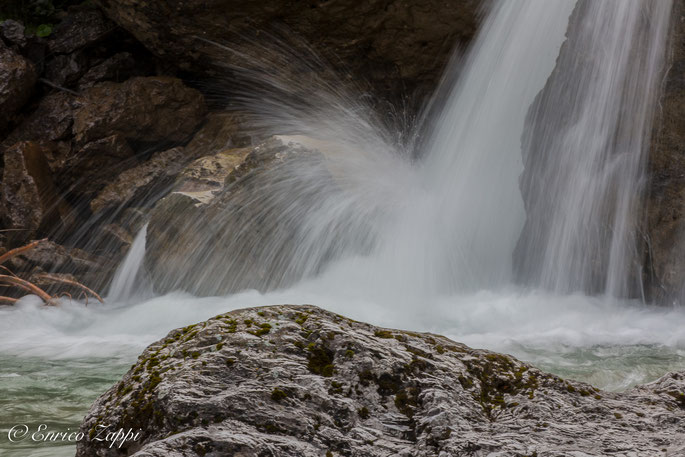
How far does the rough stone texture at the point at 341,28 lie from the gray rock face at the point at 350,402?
816 cm

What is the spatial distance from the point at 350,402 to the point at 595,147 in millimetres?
6810

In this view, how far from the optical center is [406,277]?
790 cm

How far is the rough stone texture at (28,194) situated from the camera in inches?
371

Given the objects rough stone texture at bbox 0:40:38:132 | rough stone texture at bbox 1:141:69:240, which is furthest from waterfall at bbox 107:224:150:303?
rough stone texture at bbox 0:40:38:132

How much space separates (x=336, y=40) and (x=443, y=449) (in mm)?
9077

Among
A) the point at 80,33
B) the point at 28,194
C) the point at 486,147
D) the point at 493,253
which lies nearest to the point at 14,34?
the point at 80,33

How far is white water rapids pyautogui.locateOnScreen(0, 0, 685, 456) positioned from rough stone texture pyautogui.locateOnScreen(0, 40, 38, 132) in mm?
3771

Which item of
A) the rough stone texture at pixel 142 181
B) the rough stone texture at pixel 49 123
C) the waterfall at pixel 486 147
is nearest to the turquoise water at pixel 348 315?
the waterfall at pixel 486 147

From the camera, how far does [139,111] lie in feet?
33.5

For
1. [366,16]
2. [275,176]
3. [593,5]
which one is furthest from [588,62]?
[275,176]

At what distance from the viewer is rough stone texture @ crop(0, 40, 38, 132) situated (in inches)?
398

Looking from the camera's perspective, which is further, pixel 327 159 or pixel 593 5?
pixel 327 159

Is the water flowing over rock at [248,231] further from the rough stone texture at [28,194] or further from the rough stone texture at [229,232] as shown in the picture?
the rough stone texture at [28,194]

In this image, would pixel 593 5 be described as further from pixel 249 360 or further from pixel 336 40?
pixel 249 360
